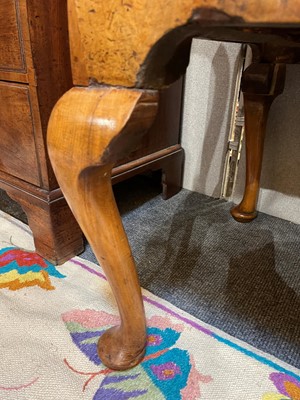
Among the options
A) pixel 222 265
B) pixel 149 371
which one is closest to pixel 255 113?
pixel 222 265

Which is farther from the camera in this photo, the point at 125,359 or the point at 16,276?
the point at 16,276

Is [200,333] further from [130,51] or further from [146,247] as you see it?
[130,51]

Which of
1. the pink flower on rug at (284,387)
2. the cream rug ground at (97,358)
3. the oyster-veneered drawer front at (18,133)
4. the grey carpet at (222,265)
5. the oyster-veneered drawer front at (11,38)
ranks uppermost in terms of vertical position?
the oyster-veneered drawer front at (11,38)

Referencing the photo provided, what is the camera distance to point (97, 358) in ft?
1.52

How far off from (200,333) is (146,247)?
271 millimetres

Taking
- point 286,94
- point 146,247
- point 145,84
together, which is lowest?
point 146,247

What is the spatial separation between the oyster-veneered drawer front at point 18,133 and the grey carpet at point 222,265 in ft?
0.74

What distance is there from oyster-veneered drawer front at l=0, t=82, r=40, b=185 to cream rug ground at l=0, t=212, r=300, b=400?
23cm

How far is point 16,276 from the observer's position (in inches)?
25.0

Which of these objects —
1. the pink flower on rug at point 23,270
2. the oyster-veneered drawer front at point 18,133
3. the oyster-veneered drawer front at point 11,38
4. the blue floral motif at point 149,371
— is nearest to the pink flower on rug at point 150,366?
the blue floral motif at point 149,371

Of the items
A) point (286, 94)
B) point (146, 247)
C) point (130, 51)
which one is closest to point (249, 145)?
point (286, 94)

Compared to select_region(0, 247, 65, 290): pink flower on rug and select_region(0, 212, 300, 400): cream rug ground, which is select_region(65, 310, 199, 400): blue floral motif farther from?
select_region(0, 247, 65, 290): pink flower on rug

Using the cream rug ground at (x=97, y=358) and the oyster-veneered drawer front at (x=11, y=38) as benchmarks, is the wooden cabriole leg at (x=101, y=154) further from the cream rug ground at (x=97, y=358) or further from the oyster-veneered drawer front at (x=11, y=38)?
the oyster-veneered drawer front at (x=11, y=38)

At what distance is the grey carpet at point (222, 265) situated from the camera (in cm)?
53
